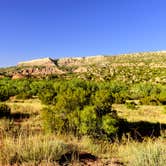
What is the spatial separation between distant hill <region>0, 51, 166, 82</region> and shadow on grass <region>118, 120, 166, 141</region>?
56070 millimetres

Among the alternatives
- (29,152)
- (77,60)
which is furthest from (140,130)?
(77,60)

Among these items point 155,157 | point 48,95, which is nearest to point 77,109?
point 155,157

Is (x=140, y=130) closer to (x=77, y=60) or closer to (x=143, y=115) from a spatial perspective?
(x=143, y=115)

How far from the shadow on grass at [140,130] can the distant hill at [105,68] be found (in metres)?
56.1

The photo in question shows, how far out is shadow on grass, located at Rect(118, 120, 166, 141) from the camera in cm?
1482

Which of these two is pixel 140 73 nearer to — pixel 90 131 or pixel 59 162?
pixel 90 131

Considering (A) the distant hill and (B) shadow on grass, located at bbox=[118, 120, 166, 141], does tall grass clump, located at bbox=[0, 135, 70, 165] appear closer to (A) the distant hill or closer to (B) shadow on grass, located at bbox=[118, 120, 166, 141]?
(B) shadow on grass, located at bbox=[118, 120, 166, 141]

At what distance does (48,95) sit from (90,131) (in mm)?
16509

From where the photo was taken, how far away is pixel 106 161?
654cm

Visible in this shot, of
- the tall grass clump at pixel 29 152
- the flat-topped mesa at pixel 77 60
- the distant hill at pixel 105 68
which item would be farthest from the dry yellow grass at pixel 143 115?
the flat-topped mesa at pixel 77 60

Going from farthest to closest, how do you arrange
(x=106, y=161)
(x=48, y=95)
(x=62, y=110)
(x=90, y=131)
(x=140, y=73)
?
(x=140, y=73) < (x=48, y=95) < (x=62, y=110) < (x=90, y=131) < (x=106, y=161)

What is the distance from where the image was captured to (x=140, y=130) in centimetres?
1691

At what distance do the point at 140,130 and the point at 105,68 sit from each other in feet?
317

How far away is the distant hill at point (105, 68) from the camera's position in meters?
88.9
